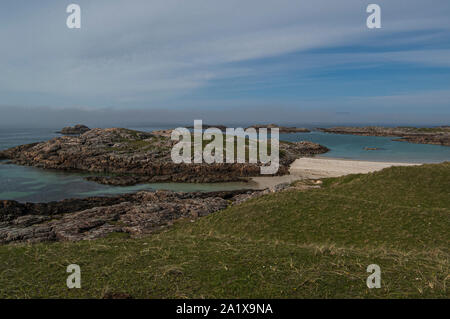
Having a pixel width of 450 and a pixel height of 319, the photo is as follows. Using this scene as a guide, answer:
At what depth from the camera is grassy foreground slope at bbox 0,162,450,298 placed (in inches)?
333

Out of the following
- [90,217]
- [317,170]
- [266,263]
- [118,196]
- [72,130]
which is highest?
[72,130]

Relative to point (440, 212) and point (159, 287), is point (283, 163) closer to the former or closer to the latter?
point (440, 212)

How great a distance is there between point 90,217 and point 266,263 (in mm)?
22097

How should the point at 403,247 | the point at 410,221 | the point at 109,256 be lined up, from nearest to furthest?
1. the point at 109,256
2. the point at 403,247
3. the point at 410,221

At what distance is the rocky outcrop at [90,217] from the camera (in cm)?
2212

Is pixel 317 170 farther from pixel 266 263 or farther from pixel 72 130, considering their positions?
pixel 72 130

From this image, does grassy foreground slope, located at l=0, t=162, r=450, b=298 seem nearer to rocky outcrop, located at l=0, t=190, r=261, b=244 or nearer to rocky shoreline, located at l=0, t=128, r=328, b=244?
rocky outcrop, located at l=0, t=190, r=261, b=244

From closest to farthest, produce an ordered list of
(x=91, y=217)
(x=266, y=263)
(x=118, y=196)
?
(x=266, y=263)
(x=91, y=217)
(x=118, y=196)

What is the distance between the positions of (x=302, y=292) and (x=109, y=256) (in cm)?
813

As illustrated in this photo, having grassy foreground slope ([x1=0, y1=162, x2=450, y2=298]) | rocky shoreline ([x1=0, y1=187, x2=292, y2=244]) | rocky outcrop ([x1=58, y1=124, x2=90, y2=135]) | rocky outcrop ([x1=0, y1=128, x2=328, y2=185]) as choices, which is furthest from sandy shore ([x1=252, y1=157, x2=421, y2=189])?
rocky outcrop ([x1=58, y1=124, x2=90, y2=135])

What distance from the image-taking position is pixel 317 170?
58406mm

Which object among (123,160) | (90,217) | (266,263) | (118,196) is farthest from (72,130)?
(266,263)
